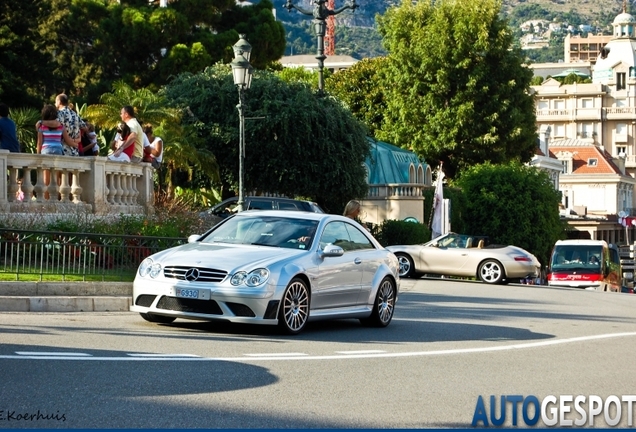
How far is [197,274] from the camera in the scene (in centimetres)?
1432

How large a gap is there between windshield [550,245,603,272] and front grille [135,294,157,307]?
107 feet

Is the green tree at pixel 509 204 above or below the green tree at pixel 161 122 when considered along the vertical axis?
below

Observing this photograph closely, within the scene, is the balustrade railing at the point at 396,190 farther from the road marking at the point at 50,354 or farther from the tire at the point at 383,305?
the road marking at the point at 50,354

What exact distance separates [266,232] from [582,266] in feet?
103

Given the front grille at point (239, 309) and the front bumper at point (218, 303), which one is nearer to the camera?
the front bumper at point (218, 303)

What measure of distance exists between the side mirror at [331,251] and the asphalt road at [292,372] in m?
0.98

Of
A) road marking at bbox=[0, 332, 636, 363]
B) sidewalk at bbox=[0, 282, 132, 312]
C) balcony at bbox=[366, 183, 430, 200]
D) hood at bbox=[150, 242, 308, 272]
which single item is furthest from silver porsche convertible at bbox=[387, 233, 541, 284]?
hood at bbox=[150, 242, 308, 272]

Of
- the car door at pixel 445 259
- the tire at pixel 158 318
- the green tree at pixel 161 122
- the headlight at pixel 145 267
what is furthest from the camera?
the green tree at pixel 161 122

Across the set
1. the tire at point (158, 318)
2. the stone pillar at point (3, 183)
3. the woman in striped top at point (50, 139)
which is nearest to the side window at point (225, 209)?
the woman in striped top at point (50, 139)

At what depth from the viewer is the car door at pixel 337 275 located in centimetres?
1538

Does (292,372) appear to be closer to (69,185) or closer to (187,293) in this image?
(187,293)

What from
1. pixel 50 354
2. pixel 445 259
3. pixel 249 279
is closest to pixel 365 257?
pixel 249 279

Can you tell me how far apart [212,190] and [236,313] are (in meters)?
31.6

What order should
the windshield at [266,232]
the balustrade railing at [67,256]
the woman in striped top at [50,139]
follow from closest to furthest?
1. the windshield at [266,232]
2. the balustrade railing at [67,256]
3. the woman in striped top at [50,139]
